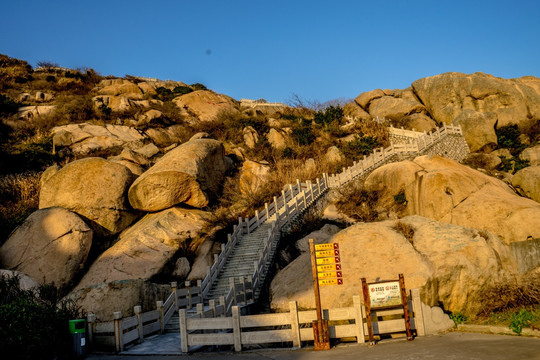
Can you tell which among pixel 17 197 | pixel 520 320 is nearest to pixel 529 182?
pixel 520 320

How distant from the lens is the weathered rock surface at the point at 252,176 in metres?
29.7

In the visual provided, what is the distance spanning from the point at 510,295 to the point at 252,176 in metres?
22.9

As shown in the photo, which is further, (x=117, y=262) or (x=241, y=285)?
(x=117, y=262)

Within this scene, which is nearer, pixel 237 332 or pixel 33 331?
pixel 33 331

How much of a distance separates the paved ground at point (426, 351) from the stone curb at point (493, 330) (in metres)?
0.35

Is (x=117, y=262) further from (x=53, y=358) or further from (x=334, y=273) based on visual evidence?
(x=334, y=273)

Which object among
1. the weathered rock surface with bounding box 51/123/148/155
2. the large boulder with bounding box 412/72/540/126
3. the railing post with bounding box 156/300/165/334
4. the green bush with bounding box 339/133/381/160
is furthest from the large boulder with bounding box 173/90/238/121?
the railing post with bounding box 156/300/165/334

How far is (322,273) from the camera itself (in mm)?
9539

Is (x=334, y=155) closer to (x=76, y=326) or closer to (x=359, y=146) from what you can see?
(x=359, y=146)


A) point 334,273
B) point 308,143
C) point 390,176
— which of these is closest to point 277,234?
point 390,176

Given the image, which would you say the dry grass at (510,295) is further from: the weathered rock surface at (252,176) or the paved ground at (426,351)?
the weathered rock surface at (252,176)

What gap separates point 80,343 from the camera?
10.1 meters

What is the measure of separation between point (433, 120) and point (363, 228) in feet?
130

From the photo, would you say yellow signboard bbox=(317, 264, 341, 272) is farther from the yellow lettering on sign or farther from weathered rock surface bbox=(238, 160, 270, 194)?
weathered rock surface bbox=(238, 160, 270, 194)
